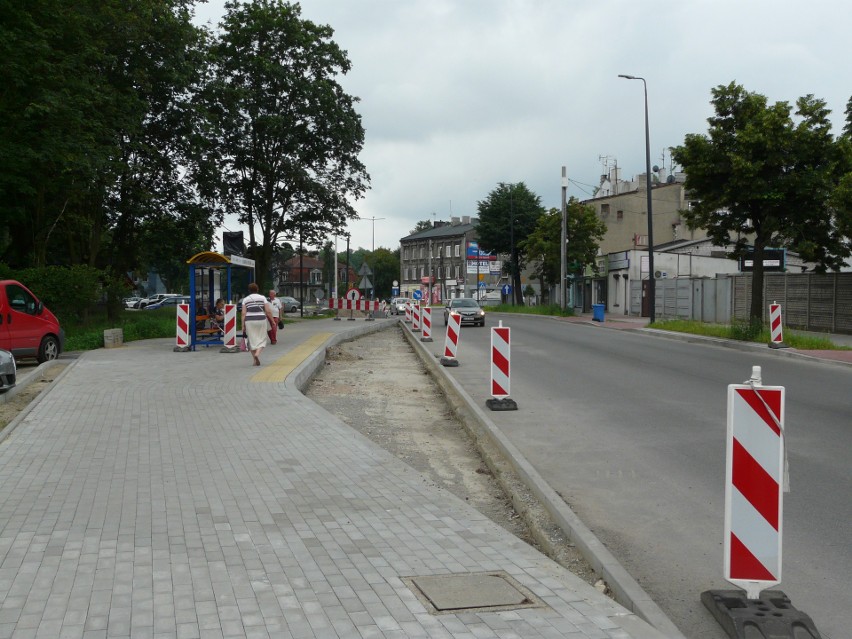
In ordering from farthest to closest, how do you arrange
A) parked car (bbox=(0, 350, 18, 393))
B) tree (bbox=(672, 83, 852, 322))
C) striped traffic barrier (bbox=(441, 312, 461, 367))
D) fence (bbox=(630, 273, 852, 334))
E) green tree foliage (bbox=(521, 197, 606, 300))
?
green tree foliage (bbox=(521, 197, 606, 300)) < fence (bbox=(630, 273, 852, 334)) < tree (bbox=(672, 83, 852, 322)) < striped traffic barrier (bbox=(441, 312, 461, 367)) < parked car (bbox=(0, 350, 18, 393))

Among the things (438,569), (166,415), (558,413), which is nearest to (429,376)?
→ (558,413)

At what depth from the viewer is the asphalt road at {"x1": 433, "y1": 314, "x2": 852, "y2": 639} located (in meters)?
4.77

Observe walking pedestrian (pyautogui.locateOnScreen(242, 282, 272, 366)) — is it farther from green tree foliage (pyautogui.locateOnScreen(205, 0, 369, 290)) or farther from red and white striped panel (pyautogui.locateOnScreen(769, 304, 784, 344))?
green tree foliage (pyautogui.locateOnScreen(205, 0, 369, 290))

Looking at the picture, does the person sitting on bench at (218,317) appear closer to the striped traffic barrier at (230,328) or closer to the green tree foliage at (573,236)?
the striped traffic barrier at (230,328)

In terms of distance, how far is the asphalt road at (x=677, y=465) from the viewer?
477cm

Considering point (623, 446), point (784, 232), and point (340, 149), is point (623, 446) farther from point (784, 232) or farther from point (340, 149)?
point (340, 149)

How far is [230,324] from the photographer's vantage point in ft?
63.8

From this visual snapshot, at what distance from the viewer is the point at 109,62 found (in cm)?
2795

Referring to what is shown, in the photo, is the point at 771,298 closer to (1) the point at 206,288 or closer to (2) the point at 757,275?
(2) the point at 757,275

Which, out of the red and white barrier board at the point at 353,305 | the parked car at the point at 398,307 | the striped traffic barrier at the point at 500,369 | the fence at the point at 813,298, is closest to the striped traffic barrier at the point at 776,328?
the fence at the point at 813,298

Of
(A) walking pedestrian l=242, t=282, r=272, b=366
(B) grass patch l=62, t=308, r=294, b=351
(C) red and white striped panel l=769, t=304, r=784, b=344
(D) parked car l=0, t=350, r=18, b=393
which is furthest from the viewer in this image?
(C) red and white striped panel l=769, t=304, r=784, b=344

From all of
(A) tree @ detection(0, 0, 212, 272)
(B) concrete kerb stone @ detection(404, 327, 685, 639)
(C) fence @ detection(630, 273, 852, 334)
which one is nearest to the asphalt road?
(B) concrete kerb stone @ detection(404, 327, 685, 639)

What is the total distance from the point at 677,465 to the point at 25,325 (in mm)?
13929

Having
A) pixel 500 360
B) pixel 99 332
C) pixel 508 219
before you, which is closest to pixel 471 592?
pixel 500 360
